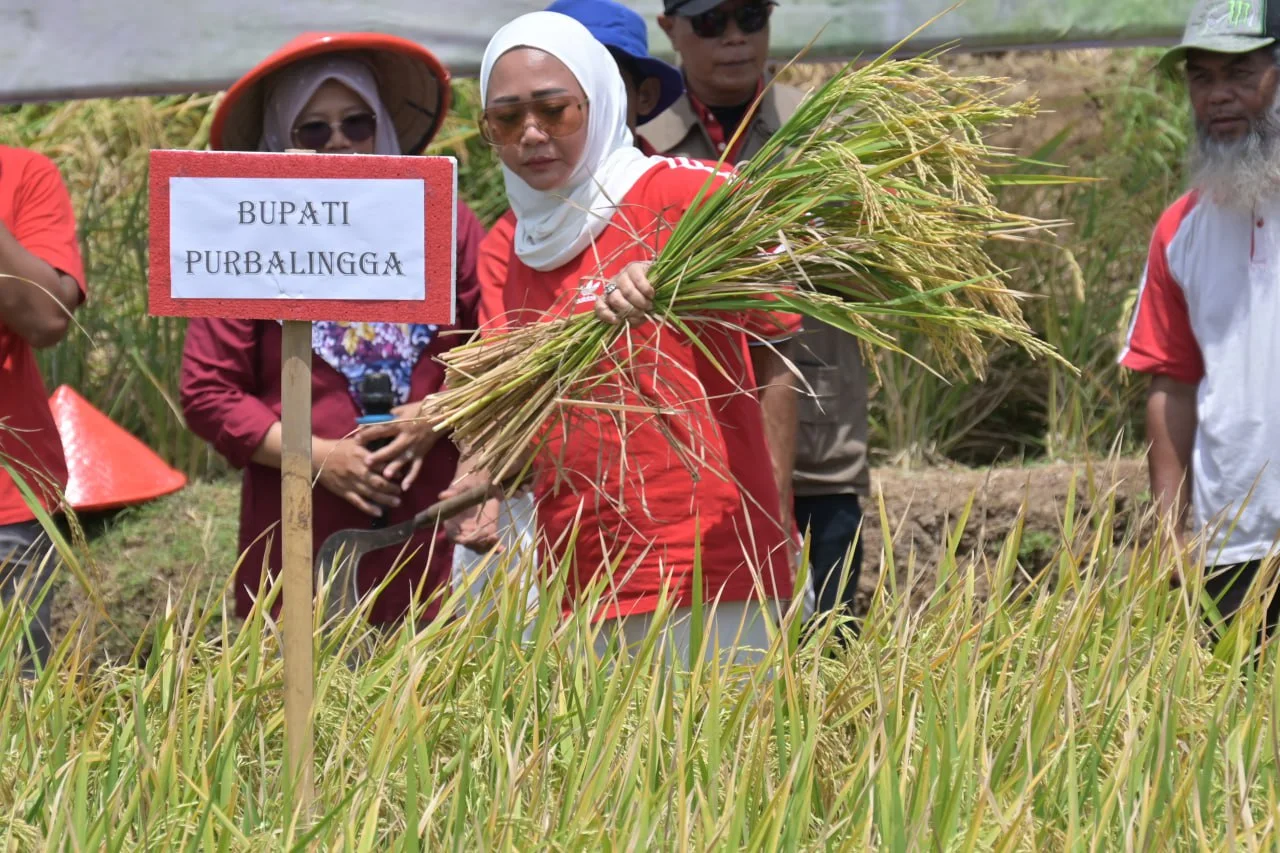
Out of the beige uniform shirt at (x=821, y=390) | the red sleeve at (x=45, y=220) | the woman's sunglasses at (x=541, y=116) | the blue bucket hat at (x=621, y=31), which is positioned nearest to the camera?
the woman's sunglasses at (x=541, y=116)

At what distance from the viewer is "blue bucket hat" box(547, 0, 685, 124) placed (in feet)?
10.2

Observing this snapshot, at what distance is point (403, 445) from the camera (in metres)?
2.77

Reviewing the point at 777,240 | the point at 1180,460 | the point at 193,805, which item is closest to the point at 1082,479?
the point at 1180,460

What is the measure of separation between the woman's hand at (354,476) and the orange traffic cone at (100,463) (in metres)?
1.81

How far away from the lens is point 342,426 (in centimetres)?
286

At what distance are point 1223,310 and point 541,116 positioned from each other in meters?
1.16

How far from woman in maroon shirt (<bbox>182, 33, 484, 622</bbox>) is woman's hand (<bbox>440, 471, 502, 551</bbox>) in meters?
0.07

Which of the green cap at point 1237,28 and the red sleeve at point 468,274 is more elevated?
the green cap at point 1237,28

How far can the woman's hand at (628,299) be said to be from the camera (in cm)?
232

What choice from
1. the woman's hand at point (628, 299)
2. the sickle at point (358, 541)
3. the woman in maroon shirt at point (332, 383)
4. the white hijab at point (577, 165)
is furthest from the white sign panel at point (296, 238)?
the woman in maroon shirt at point (332, 383)

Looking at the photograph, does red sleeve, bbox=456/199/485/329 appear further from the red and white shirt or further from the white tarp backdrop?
the red and white shirt

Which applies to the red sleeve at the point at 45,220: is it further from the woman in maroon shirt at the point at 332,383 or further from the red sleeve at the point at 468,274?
the red sleeve at the point at 468,274

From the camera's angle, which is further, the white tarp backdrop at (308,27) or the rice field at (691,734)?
the white tarp backdrop at (308,27)

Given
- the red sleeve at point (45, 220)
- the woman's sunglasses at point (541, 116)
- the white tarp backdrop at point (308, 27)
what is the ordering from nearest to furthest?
the woman's sunglasses at point (541, 116), the red sleeve at point (45, 220), the white tarp backdrop at point (308, 27)
